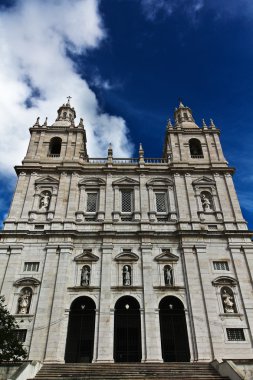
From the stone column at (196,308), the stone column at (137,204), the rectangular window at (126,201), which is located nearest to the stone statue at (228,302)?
the stone column at (196,308)

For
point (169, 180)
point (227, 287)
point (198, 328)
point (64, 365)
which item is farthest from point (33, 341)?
point (169, 180)

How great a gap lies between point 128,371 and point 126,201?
14383mm

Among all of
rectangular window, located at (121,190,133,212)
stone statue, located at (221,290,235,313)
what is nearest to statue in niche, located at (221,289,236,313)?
stone statue, located at (221,290,235,313)

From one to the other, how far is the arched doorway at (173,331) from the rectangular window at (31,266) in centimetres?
958

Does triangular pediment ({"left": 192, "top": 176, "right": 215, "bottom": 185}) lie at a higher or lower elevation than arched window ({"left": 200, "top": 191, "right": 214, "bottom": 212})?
higher

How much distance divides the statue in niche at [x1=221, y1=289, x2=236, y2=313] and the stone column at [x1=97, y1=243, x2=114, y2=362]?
807cm

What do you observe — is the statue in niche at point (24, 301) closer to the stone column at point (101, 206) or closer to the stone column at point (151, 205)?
the stone column at point (101, 206)

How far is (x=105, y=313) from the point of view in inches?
889

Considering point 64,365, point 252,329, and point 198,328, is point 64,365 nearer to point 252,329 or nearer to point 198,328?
point 198,328

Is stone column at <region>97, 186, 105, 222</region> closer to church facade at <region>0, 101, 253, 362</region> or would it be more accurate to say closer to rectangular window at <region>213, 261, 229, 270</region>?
church facade at <region>0, 101, 253, 362</region>

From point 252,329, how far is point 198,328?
3569mm

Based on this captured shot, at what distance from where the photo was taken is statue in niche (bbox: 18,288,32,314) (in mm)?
22703

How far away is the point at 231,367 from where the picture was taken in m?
16.6

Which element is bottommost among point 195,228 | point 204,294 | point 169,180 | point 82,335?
point 82,335
